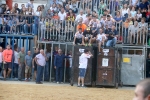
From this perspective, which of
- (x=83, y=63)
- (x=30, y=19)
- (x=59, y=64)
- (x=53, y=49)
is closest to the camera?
(x=83, y=63)

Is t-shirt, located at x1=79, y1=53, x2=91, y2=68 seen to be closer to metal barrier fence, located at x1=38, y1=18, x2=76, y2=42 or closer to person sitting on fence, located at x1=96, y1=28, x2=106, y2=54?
person sitting on fence, located at x1=96, y1=28, x2=106, y2=54

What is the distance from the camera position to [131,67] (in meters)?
21.1

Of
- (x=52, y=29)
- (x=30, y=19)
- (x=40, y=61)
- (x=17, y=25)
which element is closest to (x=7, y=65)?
(x=40, y=61)

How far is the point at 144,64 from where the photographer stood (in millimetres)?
20969

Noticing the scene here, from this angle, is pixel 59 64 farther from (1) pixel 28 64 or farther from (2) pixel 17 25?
(2) pixel 17 25

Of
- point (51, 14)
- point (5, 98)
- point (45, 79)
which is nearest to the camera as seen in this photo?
point (5, 98)

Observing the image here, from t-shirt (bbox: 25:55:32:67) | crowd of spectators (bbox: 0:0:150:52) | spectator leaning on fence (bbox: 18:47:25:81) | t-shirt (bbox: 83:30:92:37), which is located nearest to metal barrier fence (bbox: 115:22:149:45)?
crowd of spectators (bbox: 0:0:150:52)

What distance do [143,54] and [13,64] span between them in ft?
24.2

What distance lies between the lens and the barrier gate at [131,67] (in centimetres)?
2095

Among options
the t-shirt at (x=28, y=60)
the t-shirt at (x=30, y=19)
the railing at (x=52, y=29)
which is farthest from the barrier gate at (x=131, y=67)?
the t-shirt at (x=30, y=19)

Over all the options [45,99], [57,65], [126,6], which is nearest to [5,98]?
[45,99]

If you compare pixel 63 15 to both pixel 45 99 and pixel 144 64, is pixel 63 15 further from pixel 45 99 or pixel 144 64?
pixel 45 99

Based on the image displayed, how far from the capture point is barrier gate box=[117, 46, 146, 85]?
2095 cm

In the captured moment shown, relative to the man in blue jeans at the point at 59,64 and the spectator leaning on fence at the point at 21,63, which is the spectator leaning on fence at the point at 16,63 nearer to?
the spectator leaning on fence at the point at 21,63
